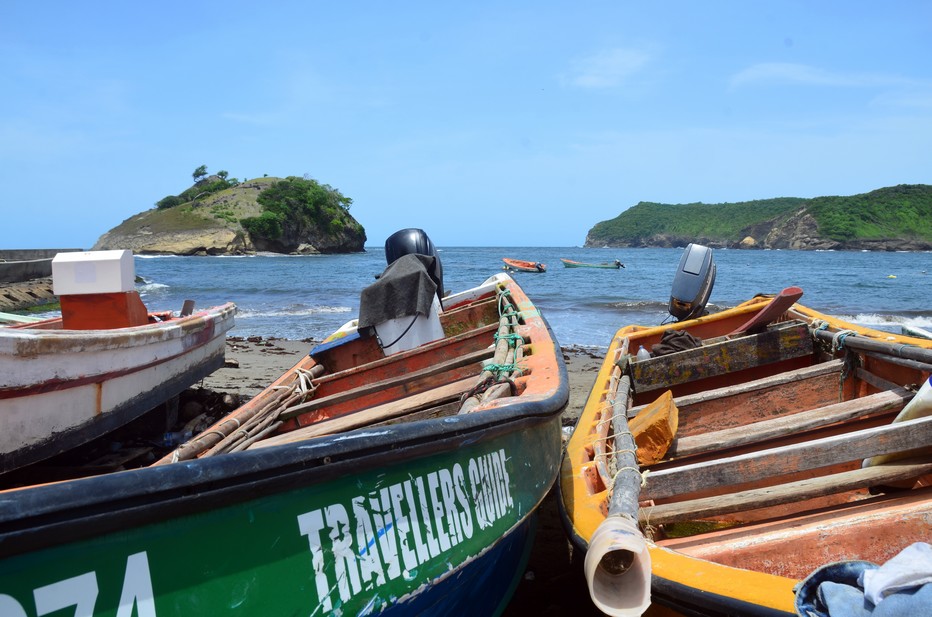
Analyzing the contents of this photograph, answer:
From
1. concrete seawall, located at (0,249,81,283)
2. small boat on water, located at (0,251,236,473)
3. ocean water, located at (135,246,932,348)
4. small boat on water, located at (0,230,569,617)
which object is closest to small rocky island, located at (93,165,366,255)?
ocean water, located at (135,246,932,348)

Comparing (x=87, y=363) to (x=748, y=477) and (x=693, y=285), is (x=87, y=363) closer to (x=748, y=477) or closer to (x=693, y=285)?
(x=748, y=477)

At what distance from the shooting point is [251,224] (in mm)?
68438

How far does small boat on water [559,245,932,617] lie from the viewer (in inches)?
77.3

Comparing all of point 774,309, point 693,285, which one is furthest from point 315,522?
point 693,285

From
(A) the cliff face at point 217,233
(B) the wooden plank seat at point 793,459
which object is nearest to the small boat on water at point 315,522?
(B) the wooden plank seat at point 793,459

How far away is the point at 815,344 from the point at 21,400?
5305mm

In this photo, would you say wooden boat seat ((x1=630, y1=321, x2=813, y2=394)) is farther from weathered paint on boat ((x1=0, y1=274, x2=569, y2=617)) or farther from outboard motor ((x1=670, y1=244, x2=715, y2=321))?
weathered paint on boat ((x1=0, y1=274, x2=569, y2=617))

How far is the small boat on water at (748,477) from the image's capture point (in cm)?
196

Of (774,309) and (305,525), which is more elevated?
(774,309)

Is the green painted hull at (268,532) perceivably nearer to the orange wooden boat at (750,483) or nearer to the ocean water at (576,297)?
the orange wooden boat at (750,483)

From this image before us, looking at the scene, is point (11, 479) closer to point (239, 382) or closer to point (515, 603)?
point (515, 603)

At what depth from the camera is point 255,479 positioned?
163 cm

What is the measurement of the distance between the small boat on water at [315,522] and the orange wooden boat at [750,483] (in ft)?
1.35

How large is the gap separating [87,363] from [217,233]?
6558 cm
